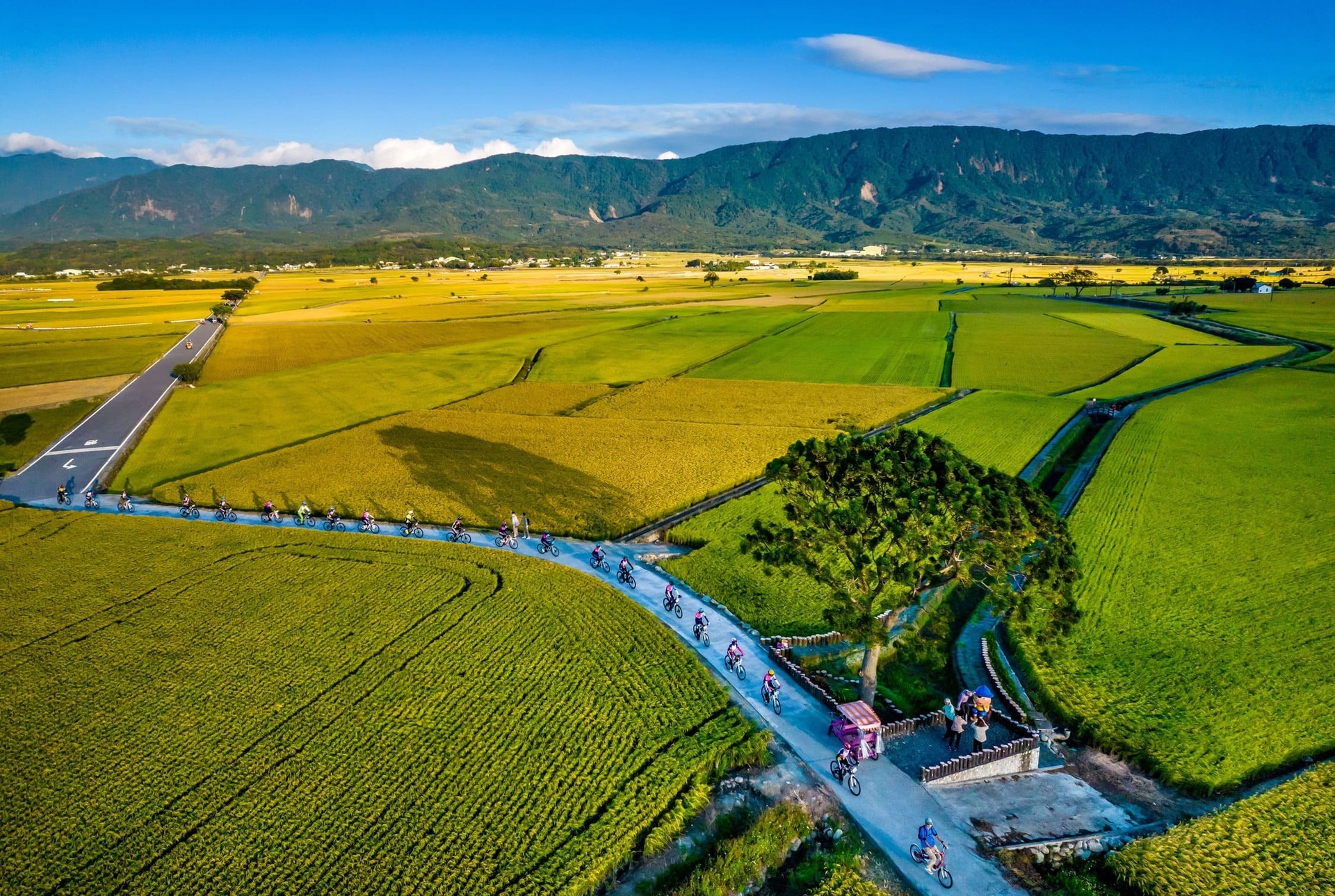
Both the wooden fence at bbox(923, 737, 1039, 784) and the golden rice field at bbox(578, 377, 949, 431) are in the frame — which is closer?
the wooden fence at bbox(923, 737, 1039, 784)

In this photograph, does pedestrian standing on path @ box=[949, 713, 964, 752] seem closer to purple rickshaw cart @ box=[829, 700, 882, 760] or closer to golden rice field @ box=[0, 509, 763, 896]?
purple rickshaw cart @ box=[829, 700, 882, 760]

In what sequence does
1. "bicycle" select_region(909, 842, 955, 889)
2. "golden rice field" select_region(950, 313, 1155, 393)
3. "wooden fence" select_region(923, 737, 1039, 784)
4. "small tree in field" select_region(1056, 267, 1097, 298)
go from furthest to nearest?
1. "small tree in field" select_region(1056, 267, 1097, 298)
2. "golden rice field" select_region(950, 313, 1155, 393)
3. "wooden fence" select_region(923, 737, 1039, 784)
4. "bicycle" select_region(909, 842, 955, 889)

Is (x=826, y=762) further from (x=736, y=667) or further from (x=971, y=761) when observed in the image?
(x=736, y=667)

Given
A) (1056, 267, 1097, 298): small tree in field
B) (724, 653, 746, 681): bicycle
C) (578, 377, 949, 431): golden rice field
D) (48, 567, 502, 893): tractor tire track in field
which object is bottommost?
(724, 653, 746, 681): bicycle

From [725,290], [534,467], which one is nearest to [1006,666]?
[534,467]

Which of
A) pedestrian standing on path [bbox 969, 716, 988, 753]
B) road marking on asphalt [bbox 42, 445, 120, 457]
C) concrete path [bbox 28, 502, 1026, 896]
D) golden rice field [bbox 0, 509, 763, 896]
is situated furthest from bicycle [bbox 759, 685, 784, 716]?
road marking on asphalt [bbox 42, 445, 120, 457]

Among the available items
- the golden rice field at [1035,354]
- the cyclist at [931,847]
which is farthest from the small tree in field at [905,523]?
the golden rice field at [1035,354]

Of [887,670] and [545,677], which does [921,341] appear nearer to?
[887,670]
